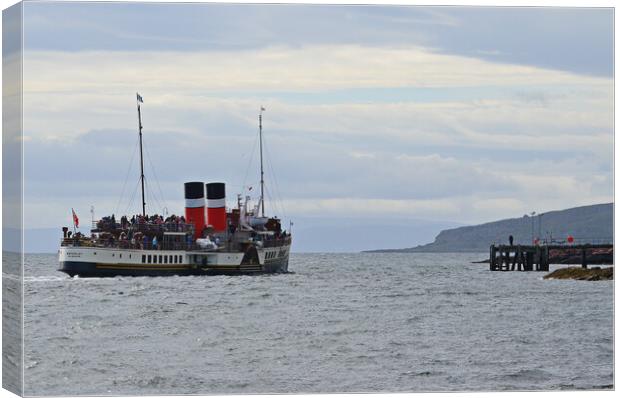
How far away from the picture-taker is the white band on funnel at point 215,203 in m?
64.0

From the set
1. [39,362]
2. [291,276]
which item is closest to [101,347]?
[39,362]

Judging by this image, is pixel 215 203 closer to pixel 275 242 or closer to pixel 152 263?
pixel 152 263

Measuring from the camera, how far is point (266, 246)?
240 ft

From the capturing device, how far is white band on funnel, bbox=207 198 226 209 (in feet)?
210

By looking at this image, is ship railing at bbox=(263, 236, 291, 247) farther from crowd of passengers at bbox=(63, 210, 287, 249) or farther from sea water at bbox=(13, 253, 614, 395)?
sea water at bbox=(13, 253, 614, 395)

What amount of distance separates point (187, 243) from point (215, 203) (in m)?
3.89

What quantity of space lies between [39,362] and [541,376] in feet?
35.2

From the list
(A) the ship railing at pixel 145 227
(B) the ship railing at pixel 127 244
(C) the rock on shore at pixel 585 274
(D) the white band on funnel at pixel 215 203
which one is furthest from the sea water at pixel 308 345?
(C) the rock on shore at pixel 585 274

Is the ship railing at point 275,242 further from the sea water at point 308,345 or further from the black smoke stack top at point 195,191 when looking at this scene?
the sea water at point 308,345

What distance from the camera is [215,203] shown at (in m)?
64.7

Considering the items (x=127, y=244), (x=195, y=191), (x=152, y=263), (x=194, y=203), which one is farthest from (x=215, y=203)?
(x=127, y=244)

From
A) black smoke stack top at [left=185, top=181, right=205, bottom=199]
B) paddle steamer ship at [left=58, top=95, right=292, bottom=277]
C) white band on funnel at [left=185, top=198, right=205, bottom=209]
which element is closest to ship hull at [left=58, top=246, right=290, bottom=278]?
paddle steamer ship at [left=58, top=95, right=292, bottom=277]

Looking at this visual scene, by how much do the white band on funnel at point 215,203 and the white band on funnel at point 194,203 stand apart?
1.10ft

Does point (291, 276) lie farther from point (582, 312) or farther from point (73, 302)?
point (582, 312)
